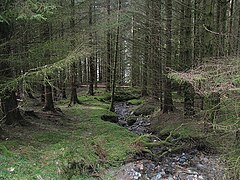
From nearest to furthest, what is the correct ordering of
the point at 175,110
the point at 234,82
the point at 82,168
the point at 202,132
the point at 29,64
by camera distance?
the point at 234,82, the point at 82,168, the point at 29,64, the point at 202,132, the point at 175,110

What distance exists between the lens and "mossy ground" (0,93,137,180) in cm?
589

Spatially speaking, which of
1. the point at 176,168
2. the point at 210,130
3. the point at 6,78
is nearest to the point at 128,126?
the point at 210,130

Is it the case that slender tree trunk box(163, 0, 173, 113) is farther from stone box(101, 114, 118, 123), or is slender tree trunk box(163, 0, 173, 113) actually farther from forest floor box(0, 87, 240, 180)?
stone box(101, 114, 118, 123)

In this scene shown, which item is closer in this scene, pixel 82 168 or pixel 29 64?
pixel 82 168

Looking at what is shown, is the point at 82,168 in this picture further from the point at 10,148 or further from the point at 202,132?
the point at 202,132

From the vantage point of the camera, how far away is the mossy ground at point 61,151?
5.89 m

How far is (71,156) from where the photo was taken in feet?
21.2

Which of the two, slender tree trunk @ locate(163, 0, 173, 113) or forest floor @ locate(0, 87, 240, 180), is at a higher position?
slender tree trunk @ locate(163, 0, 173, 113)

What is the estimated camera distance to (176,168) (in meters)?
7.25

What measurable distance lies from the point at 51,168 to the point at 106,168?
4.98 feet

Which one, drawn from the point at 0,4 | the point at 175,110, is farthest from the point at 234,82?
the point at 175,110

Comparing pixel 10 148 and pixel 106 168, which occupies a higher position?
pixel 10 148

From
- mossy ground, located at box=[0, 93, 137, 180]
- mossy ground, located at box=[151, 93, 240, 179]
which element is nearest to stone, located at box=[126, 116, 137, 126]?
mossy ground, located at box=[151, 93, 240, 179]

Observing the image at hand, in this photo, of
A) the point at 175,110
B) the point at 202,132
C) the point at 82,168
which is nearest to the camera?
the point at 82,168
